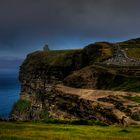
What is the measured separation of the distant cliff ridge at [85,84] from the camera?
7006 cm

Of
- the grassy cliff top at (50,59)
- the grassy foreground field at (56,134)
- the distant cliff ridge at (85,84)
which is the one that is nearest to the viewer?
the grassy foreground field at (56,134)

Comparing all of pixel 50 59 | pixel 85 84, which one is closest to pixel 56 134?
pixel 85 84

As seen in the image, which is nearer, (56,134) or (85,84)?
(56,134)

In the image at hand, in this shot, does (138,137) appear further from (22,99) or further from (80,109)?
(22,99)

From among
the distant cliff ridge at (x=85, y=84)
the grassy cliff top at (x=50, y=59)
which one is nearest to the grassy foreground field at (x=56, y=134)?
the distant cliff ridge at (x=85, y=84)

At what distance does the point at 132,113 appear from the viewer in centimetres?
6419

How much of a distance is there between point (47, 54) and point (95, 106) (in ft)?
274

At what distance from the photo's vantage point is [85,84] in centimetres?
9556

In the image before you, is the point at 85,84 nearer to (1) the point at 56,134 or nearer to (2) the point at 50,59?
(2) the point at 50,59

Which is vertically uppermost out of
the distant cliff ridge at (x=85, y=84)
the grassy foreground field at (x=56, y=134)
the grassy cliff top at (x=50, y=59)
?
the grassy cliff top at (x=50, y=59)

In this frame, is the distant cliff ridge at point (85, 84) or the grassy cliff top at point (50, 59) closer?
the distant cliff ridge at point (85, 84)

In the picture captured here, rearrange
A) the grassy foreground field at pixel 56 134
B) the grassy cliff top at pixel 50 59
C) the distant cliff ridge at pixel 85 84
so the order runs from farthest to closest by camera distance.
Answer: 1. the grassy cliff top at pixel 50 59
2. the distant cliff ridge at pixel 85 84
3. the grassy foreground field at pixel 56 134

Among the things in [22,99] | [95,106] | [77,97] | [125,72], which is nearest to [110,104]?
[95,106]

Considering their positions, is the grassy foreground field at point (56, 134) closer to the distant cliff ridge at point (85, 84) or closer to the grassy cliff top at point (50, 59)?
the distant cliff ridge at point (85, 84)
